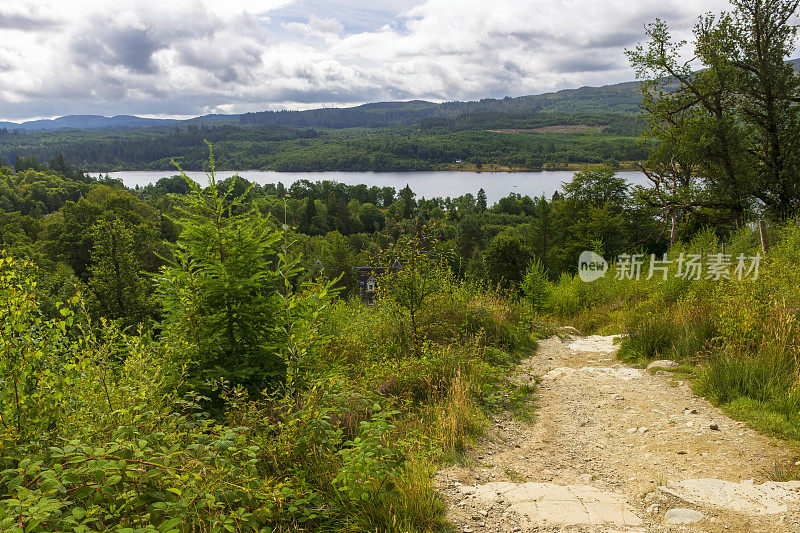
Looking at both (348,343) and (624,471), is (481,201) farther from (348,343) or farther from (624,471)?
(624,471)

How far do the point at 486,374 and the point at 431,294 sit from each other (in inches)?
72.8

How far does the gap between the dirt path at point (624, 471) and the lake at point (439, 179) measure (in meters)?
105

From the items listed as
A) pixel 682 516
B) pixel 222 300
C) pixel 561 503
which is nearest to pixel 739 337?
pixel 682 516

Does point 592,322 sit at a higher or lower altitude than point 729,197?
lower

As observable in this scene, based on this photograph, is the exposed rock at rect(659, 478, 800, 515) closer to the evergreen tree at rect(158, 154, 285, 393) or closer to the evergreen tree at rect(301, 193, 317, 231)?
the evergreen tree at rect(158, 154, 285, 393)

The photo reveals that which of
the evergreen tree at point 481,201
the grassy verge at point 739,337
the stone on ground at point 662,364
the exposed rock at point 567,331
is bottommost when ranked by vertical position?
the exposed rock at point 567,331

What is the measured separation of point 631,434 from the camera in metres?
5.00

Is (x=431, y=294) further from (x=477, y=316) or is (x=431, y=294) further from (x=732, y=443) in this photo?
(x=732, y=443)

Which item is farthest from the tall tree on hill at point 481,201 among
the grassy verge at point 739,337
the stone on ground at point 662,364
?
the stone on ground at point 662,364

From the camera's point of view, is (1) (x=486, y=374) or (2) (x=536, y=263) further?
(2) (x=536, y=263)

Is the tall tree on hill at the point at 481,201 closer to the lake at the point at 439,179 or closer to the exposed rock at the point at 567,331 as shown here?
the lake at the point at 439,179

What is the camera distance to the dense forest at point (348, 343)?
2.70 m

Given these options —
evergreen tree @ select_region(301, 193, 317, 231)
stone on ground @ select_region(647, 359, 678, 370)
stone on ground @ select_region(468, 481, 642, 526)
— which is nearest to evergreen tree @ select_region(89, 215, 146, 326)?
stone on ground @ select_region(468, 481, 642, 526)

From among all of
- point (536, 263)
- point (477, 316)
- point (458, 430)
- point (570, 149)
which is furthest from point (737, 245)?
point (570, 149)
